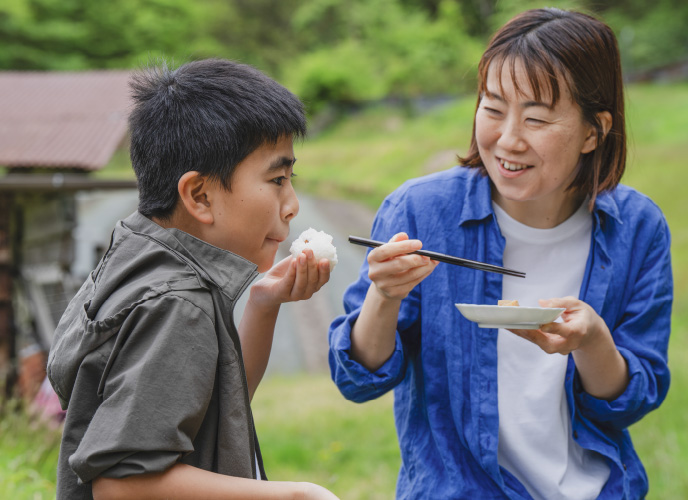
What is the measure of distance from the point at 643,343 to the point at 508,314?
2.38 feet

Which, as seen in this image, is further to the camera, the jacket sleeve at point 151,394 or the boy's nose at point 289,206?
the boy's nose at point 289,206

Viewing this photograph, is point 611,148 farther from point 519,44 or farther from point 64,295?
point 64,295

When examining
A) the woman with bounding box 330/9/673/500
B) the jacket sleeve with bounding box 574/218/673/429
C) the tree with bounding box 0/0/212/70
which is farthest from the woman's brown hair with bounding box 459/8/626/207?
the tree with bounding box 0/0/212/70

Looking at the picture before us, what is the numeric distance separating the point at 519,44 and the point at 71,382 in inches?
54.5

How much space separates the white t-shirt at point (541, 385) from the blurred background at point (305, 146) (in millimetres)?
376

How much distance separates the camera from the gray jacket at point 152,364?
1.24 metres

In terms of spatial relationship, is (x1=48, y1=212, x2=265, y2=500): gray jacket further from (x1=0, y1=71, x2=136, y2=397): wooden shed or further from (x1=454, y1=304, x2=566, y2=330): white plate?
(x1=0, y1=71, x2=136, y2=397): wooden shed

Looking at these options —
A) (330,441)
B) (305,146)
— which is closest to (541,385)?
(330,441)

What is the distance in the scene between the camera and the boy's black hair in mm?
1486

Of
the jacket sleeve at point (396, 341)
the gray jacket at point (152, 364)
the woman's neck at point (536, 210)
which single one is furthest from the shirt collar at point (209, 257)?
the woman's neck at point (536, 210)

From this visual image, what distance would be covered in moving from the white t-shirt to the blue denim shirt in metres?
0.04

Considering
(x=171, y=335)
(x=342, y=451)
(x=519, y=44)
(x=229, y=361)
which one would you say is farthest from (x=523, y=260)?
(x=342, y=451)

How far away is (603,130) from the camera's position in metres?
2.05

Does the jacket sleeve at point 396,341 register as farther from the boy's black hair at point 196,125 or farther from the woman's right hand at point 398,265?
the boy's black hair at point 196,125
